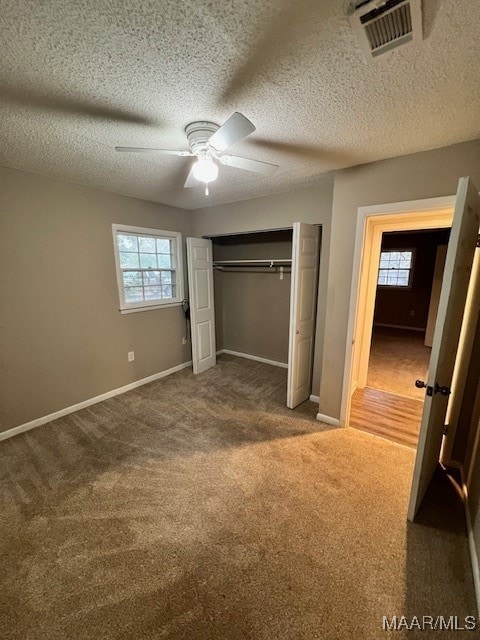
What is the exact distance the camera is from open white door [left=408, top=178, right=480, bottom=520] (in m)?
1.30

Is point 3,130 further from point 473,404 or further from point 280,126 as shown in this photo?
point 473,404

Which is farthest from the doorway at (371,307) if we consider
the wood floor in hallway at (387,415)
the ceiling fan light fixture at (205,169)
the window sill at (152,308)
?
the window sill at (152,308)

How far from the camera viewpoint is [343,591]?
1.28m

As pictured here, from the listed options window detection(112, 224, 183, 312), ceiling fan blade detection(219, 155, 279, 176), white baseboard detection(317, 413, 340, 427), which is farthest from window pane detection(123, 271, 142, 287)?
white baseboard detection(317, 413, 340, 427)

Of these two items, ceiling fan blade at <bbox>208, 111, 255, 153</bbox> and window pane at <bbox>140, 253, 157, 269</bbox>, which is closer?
ceiling fan blade at <bbox>208, 111, 255, 153</bbox>

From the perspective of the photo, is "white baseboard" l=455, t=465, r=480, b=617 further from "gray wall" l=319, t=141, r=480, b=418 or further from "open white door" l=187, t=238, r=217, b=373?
"open white door" l=187, t=238, r=217, b=373

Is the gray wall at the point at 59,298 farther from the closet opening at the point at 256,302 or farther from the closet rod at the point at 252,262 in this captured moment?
the closet rod at the point at 252,262

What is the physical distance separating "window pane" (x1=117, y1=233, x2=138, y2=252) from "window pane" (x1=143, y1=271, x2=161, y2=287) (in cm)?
36

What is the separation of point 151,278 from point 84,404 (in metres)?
1.81

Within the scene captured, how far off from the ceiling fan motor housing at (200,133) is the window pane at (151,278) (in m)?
2.24

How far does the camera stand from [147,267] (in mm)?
3559

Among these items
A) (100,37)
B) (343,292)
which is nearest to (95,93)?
(100,37)

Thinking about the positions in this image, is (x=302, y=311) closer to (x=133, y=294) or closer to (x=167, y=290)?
(x=167, y=290)

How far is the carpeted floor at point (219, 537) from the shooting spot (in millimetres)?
1191
